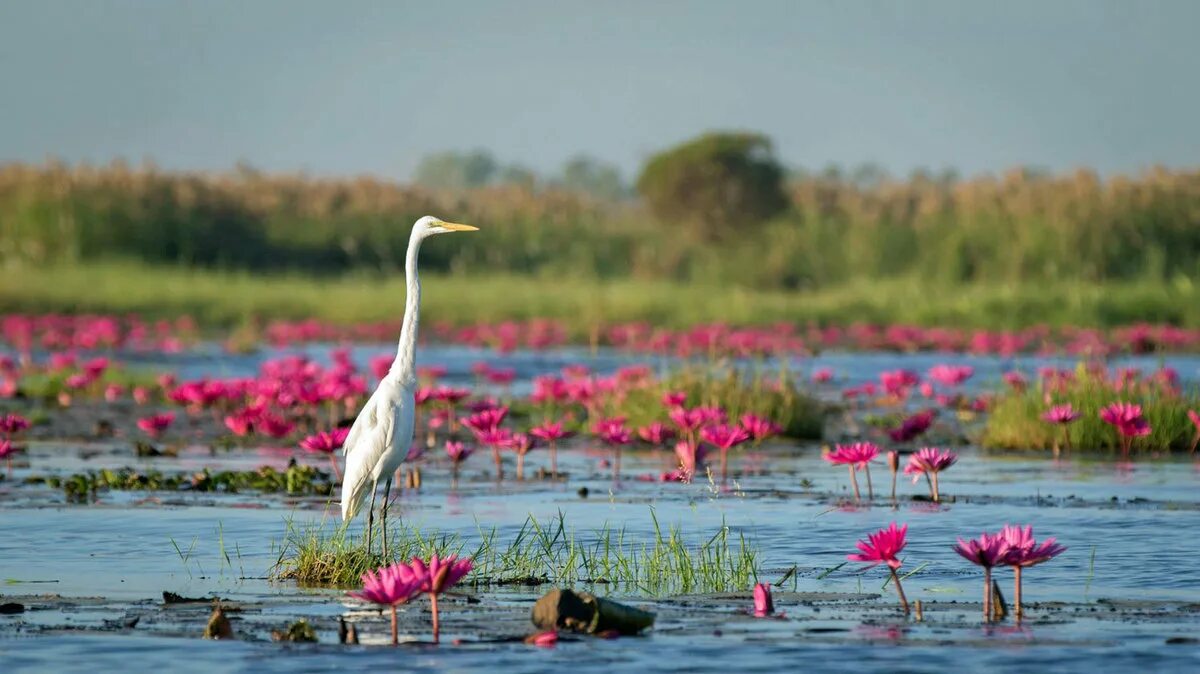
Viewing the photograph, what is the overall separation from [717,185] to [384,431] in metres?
44.4

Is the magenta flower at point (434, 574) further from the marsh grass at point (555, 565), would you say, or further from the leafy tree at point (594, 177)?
the leafy tree at point (594, 177)

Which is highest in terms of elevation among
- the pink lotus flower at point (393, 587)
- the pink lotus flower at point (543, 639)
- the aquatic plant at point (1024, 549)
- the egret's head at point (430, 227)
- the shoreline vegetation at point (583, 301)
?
the shoreline vegetation at point (583, 301)

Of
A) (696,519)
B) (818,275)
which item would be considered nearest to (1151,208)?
(818,275)

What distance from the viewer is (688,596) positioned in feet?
25.8

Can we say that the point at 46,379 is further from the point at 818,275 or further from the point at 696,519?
the point at 818,275

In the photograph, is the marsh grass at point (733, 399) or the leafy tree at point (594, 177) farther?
the leafy tree at point (594, 177)

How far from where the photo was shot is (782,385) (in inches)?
619

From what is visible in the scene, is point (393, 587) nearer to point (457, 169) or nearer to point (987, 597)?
point (987, 597)

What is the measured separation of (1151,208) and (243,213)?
2006 centimetres

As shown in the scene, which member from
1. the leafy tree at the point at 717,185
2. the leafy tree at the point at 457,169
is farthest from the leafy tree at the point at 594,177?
the leafy tree at the point at 717,185

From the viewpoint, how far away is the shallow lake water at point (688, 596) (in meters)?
6.58

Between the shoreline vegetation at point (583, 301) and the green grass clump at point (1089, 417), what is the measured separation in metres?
15.4

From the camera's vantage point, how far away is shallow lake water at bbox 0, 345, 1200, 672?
6.58 meters

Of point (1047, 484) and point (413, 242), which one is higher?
point (413, 242)
